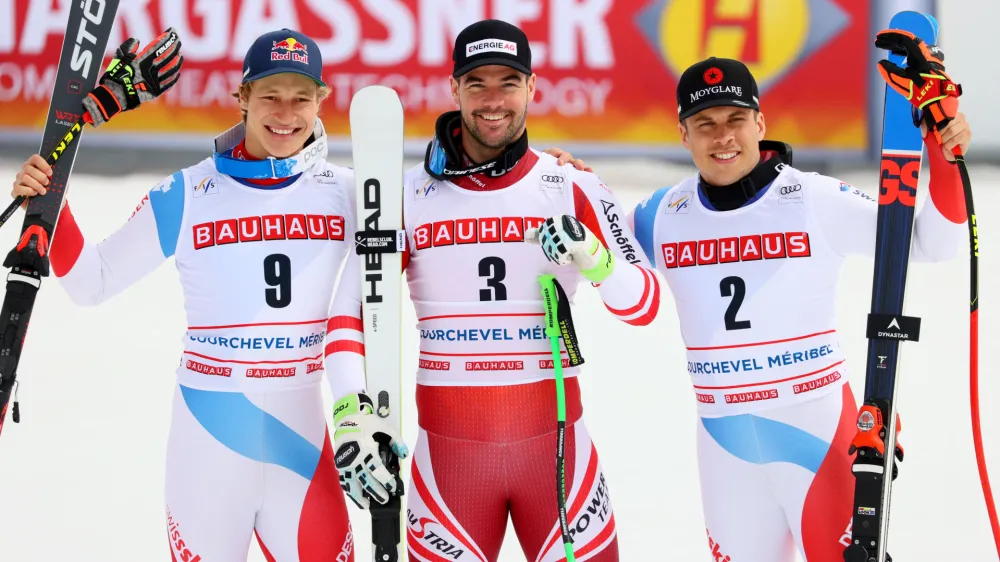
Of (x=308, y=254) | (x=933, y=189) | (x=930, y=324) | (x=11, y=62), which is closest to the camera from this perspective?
(x=933, y=189)

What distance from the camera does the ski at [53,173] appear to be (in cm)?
329

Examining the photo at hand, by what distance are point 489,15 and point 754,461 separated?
23.1 feet

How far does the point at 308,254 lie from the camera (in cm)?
328

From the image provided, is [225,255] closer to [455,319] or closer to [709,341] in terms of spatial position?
[455,319]

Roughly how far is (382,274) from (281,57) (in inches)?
29.7

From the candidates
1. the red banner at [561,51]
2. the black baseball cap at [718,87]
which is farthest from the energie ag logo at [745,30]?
the black baseball cap at [718,87]

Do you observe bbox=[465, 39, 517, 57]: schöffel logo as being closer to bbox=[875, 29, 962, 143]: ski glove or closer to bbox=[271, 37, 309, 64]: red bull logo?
bbox=[271, 37, 309, 64]: red bull logo

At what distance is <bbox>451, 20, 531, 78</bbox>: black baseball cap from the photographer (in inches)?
128

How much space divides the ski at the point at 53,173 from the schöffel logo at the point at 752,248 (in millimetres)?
2036

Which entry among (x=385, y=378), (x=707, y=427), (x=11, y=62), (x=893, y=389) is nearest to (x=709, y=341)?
(x=707, y=427)

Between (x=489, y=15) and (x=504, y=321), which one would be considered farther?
(x=489, y=15)

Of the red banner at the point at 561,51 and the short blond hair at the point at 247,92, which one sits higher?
the red banner at the point at 561,51

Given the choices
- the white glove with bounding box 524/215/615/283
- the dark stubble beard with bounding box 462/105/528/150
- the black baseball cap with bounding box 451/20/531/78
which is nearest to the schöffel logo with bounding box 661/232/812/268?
the white glove with bounding box 524/215/615/283

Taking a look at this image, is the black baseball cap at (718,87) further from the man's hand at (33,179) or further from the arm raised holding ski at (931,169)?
the man's hand at (33,179)
